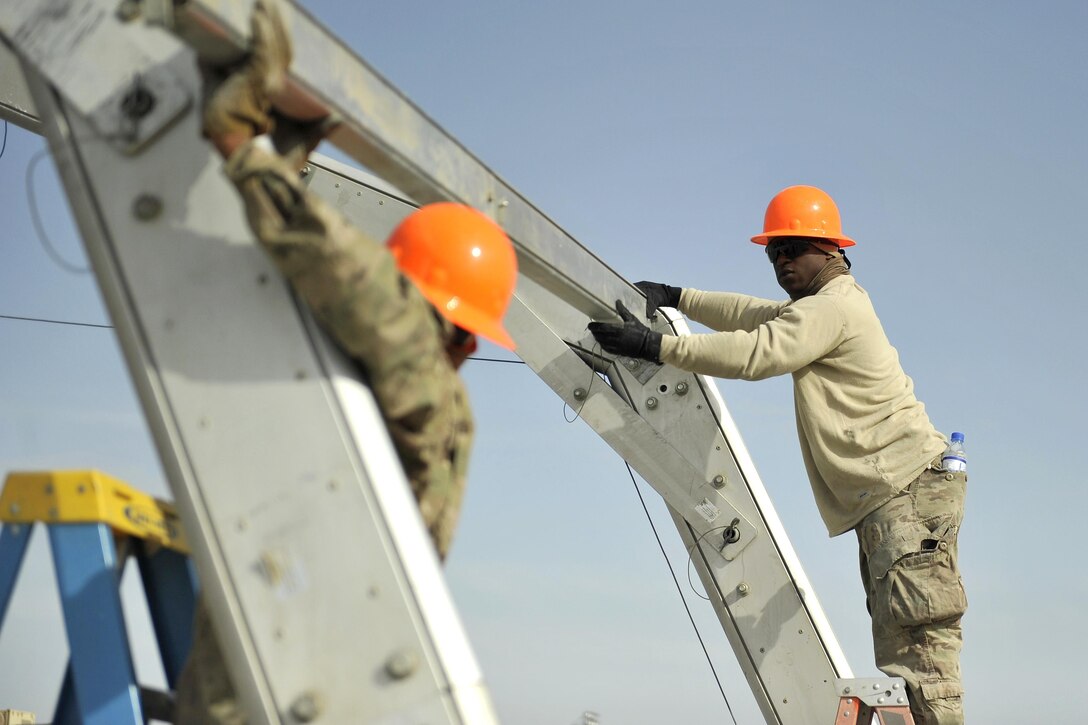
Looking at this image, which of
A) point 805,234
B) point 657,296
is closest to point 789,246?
point 805,234

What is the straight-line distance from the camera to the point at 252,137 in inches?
88.7

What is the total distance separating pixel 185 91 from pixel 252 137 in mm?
177

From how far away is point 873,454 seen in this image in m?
4.61

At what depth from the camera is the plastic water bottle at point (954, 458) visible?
4578 mm

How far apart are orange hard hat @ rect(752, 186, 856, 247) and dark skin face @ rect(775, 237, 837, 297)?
0.20ft

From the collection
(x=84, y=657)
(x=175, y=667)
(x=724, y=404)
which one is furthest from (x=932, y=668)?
(x=84, y=657)

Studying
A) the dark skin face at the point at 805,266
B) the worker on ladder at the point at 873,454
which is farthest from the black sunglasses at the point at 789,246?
the worker on ladder at the point at 873,454

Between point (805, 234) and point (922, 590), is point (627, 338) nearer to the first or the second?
point (805, 234)

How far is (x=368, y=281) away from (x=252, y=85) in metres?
0.45

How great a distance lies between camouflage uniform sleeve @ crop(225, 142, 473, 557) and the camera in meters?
2.09

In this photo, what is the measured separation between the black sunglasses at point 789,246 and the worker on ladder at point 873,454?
0.21m

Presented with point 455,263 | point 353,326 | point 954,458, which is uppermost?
point 455,263

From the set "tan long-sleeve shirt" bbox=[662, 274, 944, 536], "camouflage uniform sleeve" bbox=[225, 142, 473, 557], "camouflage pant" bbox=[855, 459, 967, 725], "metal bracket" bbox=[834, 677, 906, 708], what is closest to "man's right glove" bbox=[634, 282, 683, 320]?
"tan long-sleeve shirt" bbox=[662, 274, 944, 536]

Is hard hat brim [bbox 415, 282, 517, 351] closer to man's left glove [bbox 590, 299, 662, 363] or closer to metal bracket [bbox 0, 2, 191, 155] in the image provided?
metal bracket [bbox 0, 2, 191, 155]
